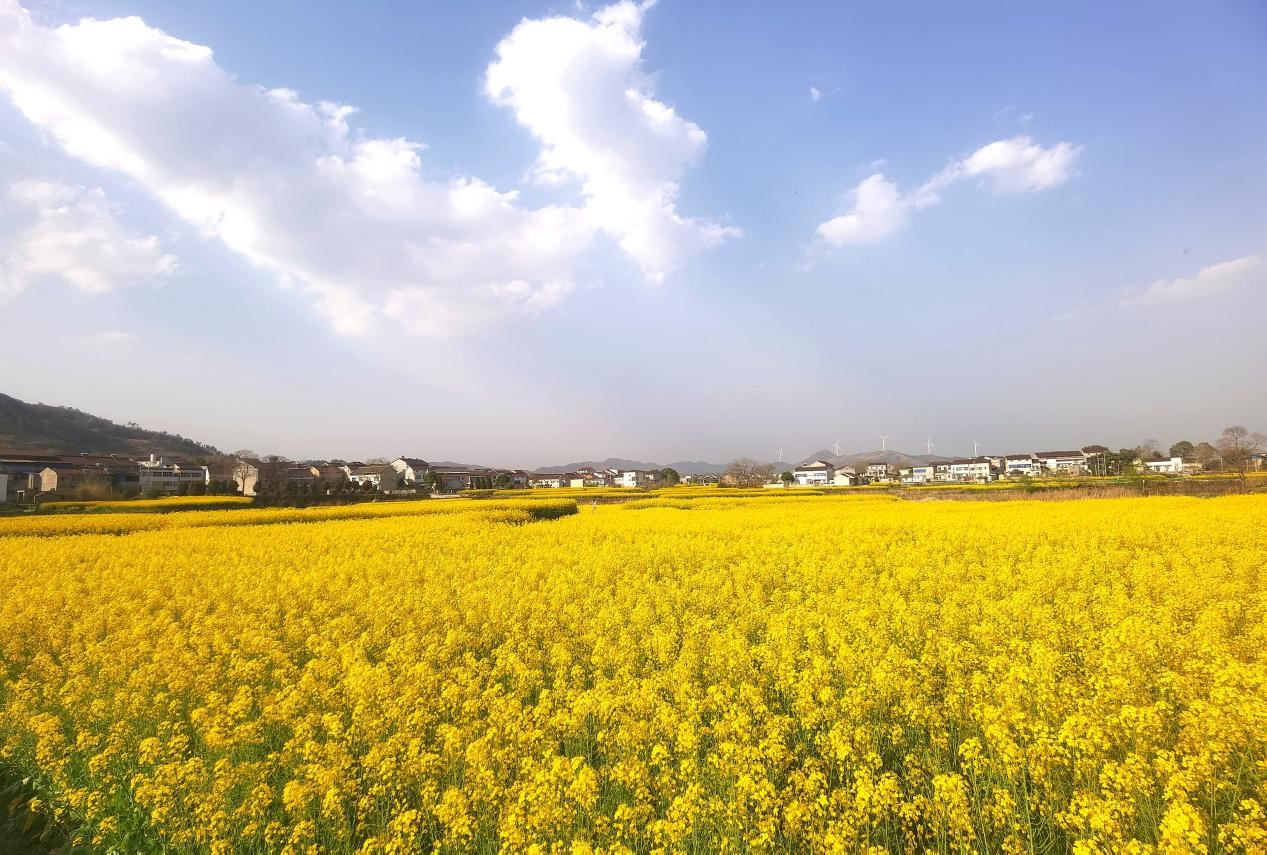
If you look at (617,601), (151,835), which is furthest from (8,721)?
(617,601)

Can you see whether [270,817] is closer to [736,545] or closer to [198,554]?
[736,545]

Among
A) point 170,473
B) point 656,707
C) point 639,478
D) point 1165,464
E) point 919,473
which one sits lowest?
point 919,473

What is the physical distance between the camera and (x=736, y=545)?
50.3 ft

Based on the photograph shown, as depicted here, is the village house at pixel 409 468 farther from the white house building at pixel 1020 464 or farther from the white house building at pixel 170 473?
the white house building at pixel 1020 464

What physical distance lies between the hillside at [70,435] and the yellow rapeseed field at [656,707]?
131947mm

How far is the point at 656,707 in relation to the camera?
526 cm

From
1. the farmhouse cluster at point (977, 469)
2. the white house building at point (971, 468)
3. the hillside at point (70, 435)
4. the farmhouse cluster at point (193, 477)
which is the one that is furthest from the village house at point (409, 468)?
the white house building at point (971, 468)

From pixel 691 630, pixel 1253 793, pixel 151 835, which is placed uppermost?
pixel 691 630

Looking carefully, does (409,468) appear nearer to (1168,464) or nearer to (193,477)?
(193,477)

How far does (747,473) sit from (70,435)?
142923mm

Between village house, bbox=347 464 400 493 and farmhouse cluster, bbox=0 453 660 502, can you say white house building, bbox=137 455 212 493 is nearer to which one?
farmhouse cluster, bbox=0 453 660 502

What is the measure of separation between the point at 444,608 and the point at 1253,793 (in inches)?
396

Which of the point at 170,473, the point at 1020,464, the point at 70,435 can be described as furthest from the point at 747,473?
the point at 70,435

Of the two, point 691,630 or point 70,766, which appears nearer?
point 70,766
